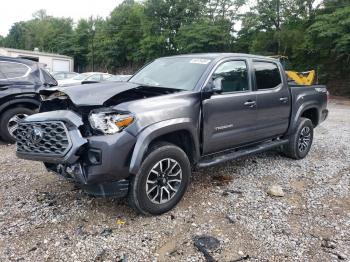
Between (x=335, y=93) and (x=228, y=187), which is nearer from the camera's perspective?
(x=228, y=187)

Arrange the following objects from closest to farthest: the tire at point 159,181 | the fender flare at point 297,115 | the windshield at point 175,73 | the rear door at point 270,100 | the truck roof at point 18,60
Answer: the tire at point 159,181 < the windshield at point 175,73 < the rear door at point 270,100 < the fender flare at point 297,115 < the truck roof at point 18,60

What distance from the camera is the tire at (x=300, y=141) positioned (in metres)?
6.09

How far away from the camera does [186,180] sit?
4.03 meters

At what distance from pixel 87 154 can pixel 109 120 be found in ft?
1.31

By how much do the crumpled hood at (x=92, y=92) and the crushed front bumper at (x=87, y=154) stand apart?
17cm

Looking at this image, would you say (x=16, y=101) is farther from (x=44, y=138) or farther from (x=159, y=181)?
(x=159, y=181)

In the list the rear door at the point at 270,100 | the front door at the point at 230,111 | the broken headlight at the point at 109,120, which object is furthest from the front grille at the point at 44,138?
the rear door at the point at 270,100

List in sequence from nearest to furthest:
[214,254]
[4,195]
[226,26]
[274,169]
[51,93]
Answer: [214,254]
[51,93]
[4,195]
[274,169]
[226,26]

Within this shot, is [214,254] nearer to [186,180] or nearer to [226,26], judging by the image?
[186,180]

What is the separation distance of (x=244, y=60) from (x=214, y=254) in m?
2.94

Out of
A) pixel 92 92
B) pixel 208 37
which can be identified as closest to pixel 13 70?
pixel 92 92

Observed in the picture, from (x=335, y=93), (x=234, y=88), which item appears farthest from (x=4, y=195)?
(x=335, y=93)

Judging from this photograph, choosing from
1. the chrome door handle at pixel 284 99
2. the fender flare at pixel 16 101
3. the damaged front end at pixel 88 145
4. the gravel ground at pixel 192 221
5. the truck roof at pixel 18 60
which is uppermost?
the truck roof at pixel 18 60

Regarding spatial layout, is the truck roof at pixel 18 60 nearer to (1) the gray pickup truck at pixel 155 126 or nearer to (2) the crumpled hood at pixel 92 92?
(1) the gray pickup truck at pixel 155 126
